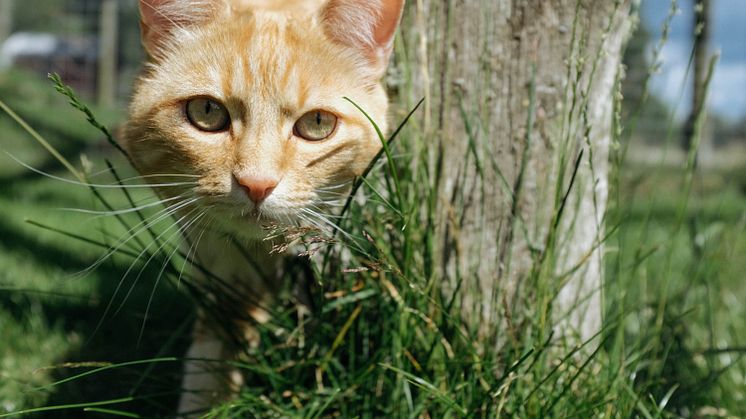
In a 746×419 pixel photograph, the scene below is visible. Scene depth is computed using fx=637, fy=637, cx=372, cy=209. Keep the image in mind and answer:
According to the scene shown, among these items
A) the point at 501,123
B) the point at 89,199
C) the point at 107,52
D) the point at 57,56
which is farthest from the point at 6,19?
the point at 501,123

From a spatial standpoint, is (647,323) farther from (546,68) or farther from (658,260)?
(658,260)

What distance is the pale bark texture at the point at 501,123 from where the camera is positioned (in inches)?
51.9

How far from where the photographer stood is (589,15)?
1315mm

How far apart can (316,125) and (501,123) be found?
44 cm

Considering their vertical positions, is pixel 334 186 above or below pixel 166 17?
below

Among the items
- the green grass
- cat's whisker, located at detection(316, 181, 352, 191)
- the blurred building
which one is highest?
the blurred building

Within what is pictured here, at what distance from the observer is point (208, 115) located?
1.11 meters

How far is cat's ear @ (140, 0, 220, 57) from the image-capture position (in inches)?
46.3

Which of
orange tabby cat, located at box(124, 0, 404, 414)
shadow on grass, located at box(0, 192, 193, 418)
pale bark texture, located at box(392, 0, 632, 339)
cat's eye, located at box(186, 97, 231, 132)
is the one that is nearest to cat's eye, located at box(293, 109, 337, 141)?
orange tabby cat, located at box(124, 0, 404, 414)

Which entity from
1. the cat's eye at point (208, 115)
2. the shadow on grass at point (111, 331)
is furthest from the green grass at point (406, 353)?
the cat's eye at point (208, 115)

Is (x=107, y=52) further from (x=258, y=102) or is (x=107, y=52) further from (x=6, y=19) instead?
(x=258, y=102)

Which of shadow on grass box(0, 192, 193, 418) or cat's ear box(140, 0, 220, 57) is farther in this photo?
shadow on grass box(0, 192, 193, 418)

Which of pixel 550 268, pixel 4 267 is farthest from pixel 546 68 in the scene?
pixel 4 267

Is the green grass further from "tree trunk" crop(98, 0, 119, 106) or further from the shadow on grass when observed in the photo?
"tree trunk" crop(98, 0, 119, 106)
